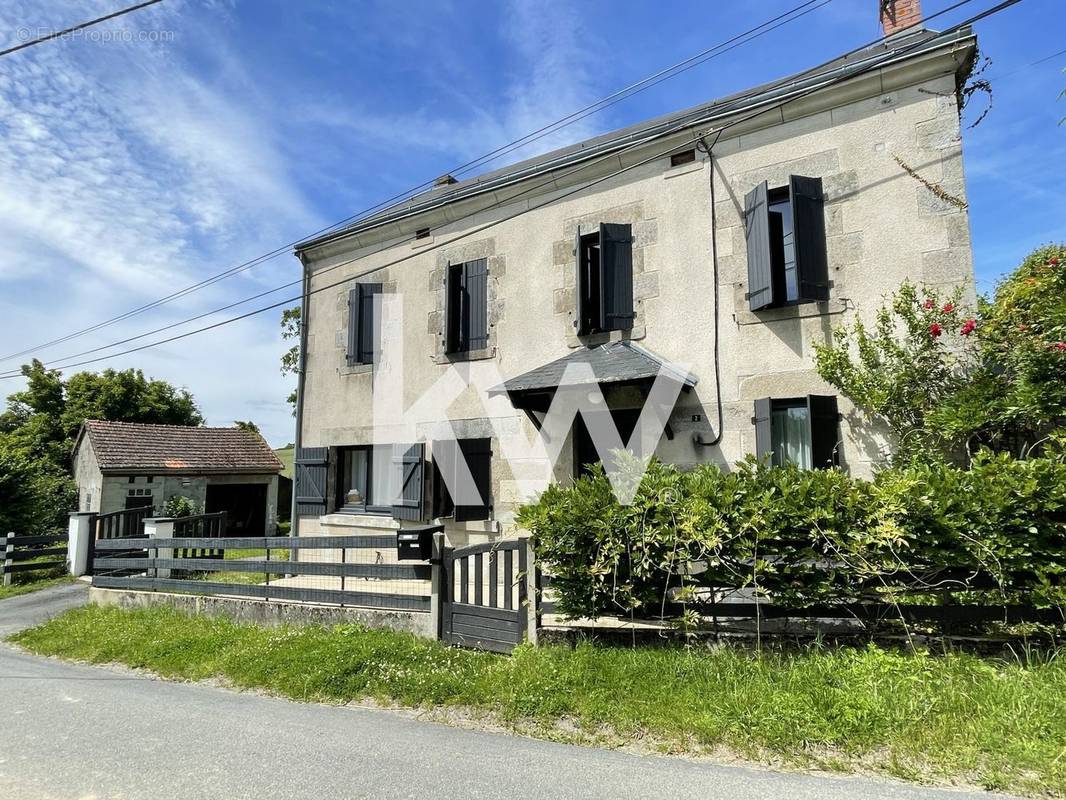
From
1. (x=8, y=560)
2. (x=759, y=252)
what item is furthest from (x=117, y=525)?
(x=759, y=252)

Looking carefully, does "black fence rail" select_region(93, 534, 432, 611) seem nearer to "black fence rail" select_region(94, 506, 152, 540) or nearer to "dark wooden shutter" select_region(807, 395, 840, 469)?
"black fence rail" select_region(94, 506, 152, 540)

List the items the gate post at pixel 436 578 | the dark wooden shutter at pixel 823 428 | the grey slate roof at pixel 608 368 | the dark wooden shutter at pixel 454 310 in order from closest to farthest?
the gate post at pixel 436 578, the dark wooden shutter at pixel 823 428, the grey slate roof at pixel 608 368, the dark wooden shutter at pixel 454 310

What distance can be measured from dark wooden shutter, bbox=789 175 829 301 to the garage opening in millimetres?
16752

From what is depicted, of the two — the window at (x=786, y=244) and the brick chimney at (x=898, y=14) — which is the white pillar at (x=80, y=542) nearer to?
the window at (x=786, y=244)

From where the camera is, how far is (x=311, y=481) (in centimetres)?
1102

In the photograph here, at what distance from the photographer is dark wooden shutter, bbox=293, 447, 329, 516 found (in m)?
10.9

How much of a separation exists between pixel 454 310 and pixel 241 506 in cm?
1251

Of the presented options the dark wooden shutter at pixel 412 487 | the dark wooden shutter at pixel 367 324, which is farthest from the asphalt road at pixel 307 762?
the dark wooden shutter at pixel 367 324

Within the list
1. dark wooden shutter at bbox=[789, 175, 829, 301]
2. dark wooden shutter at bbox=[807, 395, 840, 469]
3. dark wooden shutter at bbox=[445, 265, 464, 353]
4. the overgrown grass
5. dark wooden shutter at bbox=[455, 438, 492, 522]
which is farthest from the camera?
dark wooden shutter at bbox=[445, 265, 464, 353]

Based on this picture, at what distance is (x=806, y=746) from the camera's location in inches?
141

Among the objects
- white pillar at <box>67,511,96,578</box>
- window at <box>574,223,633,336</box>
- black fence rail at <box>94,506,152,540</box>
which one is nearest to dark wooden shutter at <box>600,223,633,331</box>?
window at <box>574,223,633,336</box>

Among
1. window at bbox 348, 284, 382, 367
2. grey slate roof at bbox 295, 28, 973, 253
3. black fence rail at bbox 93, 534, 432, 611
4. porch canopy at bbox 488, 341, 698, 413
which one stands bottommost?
black fence rail at bbox 93, 534, 432, 611

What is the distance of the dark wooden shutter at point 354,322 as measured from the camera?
10.7 m

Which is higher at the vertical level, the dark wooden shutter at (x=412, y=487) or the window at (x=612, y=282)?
the window at (x=612, y=282)
